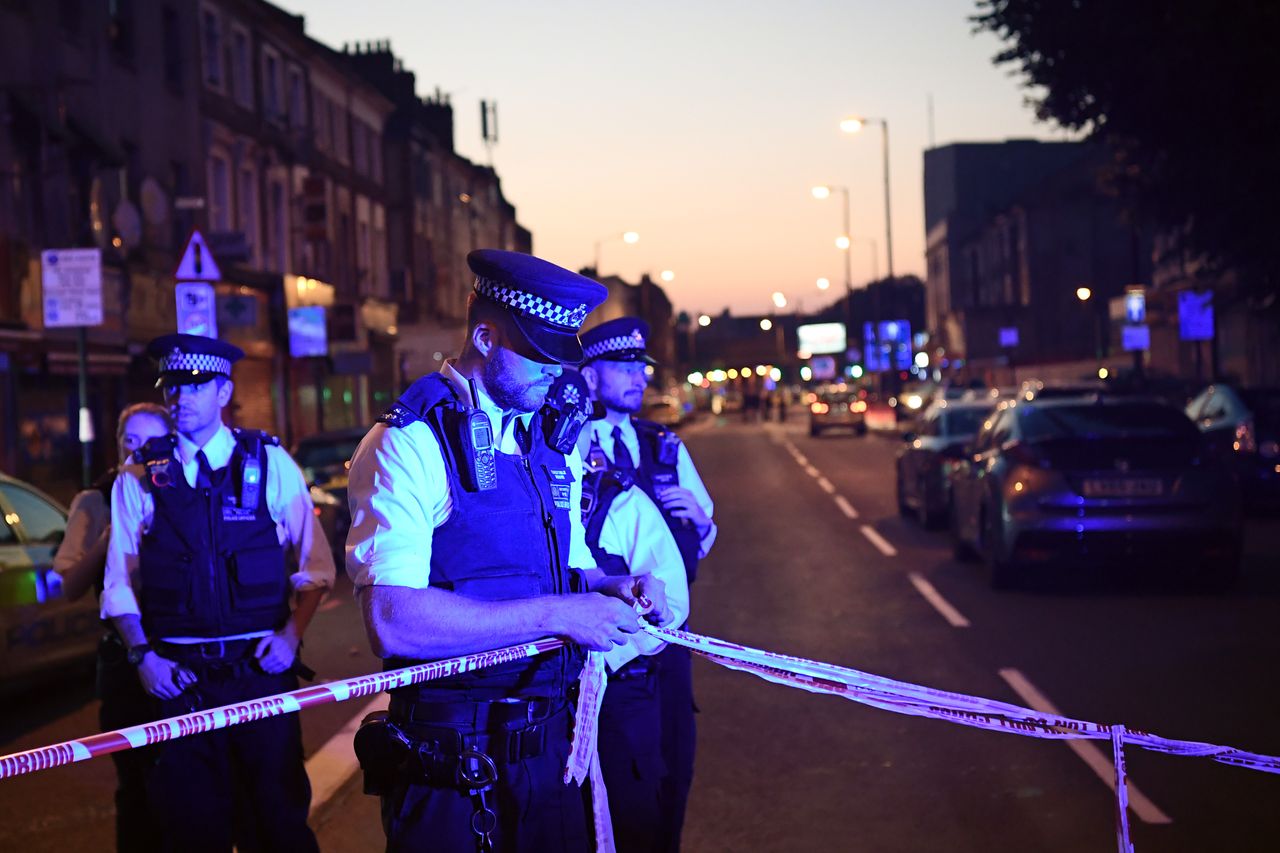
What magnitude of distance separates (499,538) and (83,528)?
270 centimetres

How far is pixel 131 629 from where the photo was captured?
4664 millimetres

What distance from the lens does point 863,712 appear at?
328 inches

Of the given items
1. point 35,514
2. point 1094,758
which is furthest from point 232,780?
point 35,514

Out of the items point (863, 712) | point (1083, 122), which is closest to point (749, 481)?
point (1083, 122)

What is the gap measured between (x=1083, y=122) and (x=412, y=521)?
18695mm

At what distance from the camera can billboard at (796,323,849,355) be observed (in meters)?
130

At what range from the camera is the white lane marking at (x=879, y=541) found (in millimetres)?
16228

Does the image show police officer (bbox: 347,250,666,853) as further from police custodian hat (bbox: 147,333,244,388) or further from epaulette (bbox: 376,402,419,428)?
police custodian hat (bbox: 147,333,244,388)

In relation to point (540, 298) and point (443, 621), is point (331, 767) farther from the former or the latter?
point (540, 298)

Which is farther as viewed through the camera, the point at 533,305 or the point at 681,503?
the point at 681,503

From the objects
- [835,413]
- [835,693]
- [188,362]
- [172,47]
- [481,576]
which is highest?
[172,47]

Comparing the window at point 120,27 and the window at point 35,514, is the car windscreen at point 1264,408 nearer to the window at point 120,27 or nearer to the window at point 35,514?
the window at point 35,514

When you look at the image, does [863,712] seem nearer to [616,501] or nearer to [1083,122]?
[616,501]

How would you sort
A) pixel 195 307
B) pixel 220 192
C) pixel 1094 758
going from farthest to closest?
pixel 220 192
pixel 195 307
pixel 1094 758
